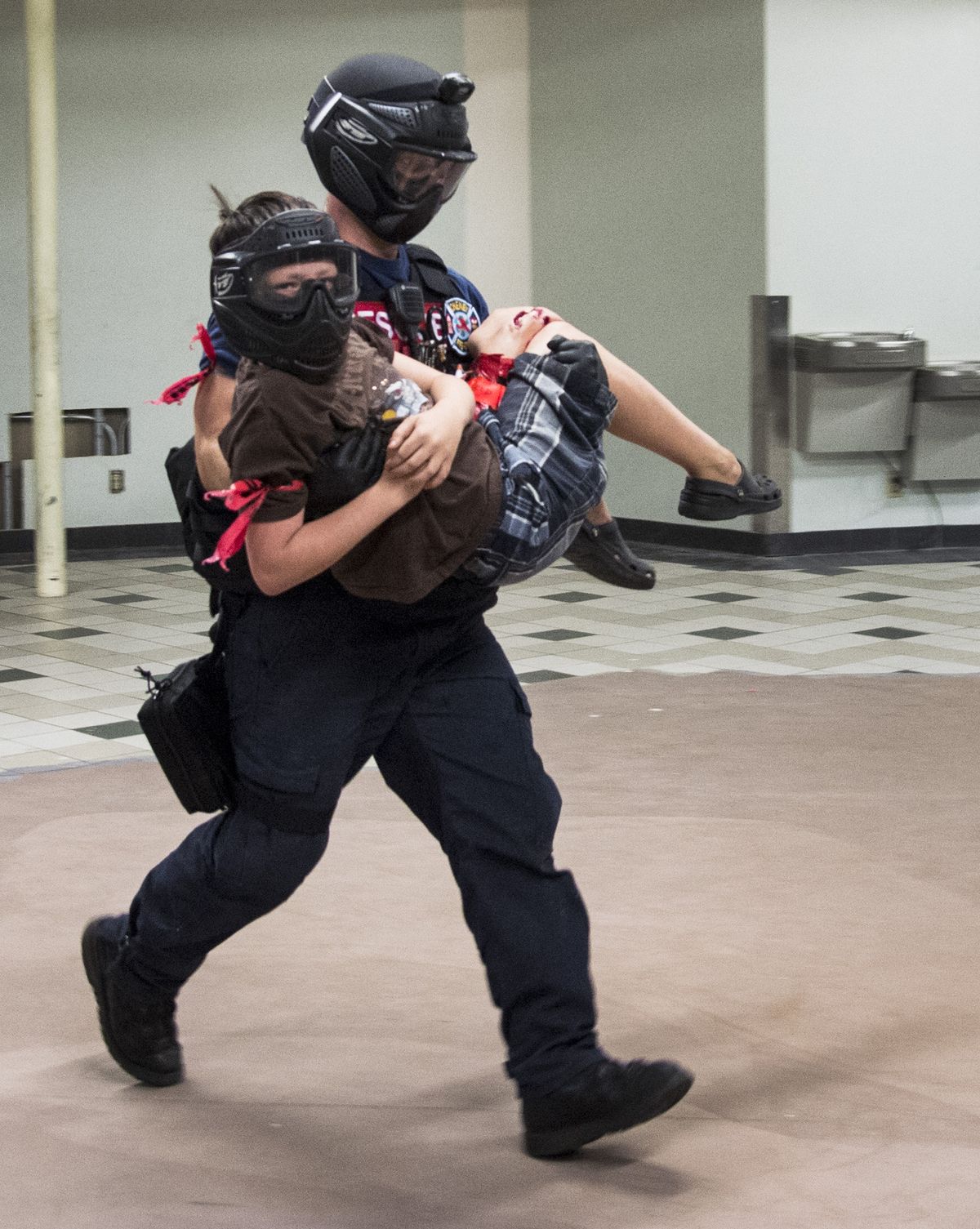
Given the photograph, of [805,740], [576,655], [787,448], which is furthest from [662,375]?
[805,740]

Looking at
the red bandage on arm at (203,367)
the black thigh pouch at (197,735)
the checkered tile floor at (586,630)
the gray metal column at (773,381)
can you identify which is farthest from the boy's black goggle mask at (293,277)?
the gray metal column at (773,381)

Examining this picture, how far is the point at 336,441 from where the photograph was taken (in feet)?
6.97

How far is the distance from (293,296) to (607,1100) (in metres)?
1.07

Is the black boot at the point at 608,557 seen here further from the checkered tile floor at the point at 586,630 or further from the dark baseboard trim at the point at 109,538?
the dark baseboard trim at the point at 109,538

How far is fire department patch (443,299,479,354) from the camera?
2396mm

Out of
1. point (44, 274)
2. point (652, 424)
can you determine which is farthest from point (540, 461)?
point (44, 274)

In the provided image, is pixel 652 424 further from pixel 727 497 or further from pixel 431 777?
pixel 431 777

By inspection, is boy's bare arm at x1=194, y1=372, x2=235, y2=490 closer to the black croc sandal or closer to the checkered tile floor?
the black croc sandal

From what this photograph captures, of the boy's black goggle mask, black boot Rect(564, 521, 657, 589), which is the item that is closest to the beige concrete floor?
black boot Rect(564, 521, 657, 589)

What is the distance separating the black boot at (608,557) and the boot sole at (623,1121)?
728mm

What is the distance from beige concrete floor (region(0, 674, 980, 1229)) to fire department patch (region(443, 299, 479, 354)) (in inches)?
41.9

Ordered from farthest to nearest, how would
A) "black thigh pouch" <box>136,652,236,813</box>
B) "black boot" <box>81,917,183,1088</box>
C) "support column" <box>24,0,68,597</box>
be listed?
"support column" <box>24,0,68,597</box> → "black boot" <box>81,917,183,1088</box> → "black thigh pouch" <box>136,652,236,813</box>

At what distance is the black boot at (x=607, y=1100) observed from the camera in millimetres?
2264

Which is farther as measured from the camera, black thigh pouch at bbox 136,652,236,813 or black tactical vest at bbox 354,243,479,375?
black thigh pouch at bbox 136,652,236,813
